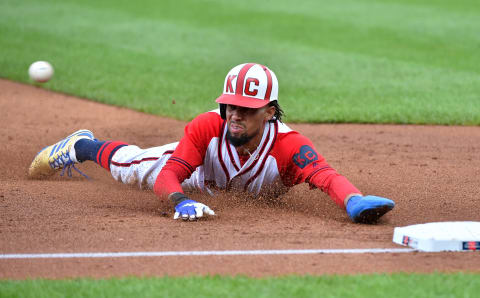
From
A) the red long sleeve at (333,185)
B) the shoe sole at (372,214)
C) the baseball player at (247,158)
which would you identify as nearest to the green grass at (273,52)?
the baseball player at (247,158)

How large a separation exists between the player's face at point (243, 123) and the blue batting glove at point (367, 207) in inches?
36.6

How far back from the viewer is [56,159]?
22.2 feet

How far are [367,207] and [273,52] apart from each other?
945 cm

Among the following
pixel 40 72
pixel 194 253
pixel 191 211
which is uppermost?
pixel 40 72

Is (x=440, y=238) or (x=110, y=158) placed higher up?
(x=110, y=158)

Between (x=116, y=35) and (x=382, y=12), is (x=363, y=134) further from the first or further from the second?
(x=382, y=12)

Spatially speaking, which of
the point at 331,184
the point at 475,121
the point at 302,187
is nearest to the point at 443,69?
the point at 475,121

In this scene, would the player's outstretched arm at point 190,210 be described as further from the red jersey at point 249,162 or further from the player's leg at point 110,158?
the player's leg at point 110,158

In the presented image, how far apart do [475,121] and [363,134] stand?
1620 mm

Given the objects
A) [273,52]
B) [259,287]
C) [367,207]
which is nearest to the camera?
[259,287]

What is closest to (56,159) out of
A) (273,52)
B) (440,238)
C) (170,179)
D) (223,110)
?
(170,179)

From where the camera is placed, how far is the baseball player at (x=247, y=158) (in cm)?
522

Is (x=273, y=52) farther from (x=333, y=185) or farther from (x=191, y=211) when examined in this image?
(x=191, y=211)

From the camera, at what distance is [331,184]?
5.30m
